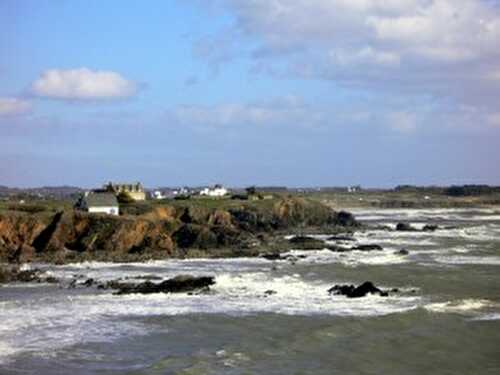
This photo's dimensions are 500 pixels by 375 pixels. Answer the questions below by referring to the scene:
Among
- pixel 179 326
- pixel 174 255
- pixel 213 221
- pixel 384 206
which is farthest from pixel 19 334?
pixel 384 206

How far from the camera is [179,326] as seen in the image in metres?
28.2

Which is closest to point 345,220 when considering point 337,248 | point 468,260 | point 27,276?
point 337,248

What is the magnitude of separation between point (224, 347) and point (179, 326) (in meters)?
3.77

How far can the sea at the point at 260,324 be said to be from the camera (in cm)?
2261

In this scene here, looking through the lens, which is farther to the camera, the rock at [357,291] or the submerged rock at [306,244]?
the submerged rock at [306,244]

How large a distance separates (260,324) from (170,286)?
405 inches

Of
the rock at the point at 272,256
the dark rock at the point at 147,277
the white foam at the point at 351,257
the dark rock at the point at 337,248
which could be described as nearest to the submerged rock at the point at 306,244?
the dark rock at the point at 337,248

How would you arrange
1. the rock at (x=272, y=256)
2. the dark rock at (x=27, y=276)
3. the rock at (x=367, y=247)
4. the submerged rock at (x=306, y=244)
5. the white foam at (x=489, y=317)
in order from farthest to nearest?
the submerged rock at (x=306, y=244) → the rock at (x=367, y=247) → the rock at (x=272, y=256) → the dark rock at (x=27, y=276) → the white foam at (x=489, y=317)

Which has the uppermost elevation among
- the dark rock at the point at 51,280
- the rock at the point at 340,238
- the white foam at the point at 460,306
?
the rock at the point at 340,238

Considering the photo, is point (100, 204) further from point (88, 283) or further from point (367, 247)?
point (88, 283)

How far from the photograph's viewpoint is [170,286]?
37750 millimetres

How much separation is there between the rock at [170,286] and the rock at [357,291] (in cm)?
632

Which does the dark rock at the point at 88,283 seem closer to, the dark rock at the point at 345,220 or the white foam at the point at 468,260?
the white foam at the point at 468,260

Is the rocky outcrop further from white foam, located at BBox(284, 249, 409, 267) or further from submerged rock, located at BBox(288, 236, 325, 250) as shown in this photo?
submerged rock, located at BBox(288, 236, 325, 250)
